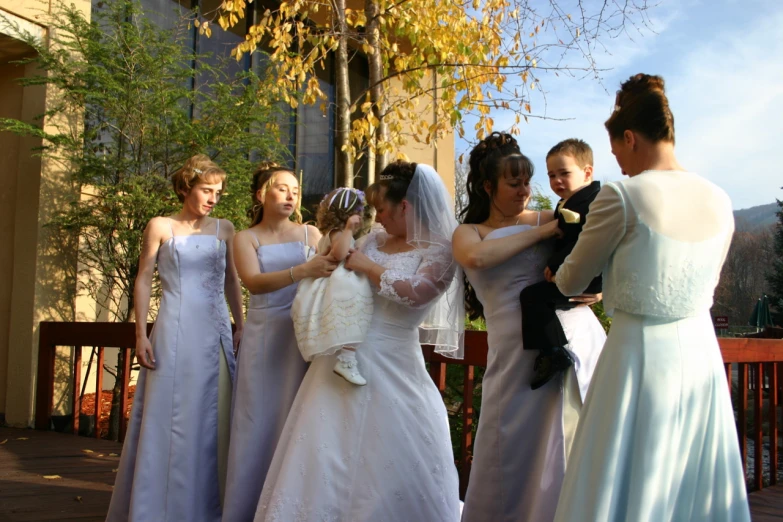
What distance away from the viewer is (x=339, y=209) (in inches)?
122

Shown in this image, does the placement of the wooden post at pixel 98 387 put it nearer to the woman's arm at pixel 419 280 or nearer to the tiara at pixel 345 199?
the tiara at pixel 345 199

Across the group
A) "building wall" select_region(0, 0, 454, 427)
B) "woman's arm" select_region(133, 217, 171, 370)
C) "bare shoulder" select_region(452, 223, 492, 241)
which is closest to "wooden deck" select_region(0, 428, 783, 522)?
"building wall" select_region(0, 0, 454, 427)

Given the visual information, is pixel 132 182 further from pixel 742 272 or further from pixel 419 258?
pixel 742 272

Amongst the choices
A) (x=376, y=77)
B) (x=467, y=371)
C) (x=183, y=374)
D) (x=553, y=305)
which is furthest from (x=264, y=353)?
(x=376, y=77)

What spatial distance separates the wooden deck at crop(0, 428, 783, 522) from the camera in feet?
12.8

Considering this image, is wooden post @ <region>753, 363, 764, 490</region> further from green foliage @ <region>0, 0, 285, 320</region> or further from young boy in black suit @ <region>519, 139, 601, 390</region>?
green foliage @ <region>0, 0, 285, 320</region>

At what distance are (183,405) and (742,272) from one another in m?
52.1

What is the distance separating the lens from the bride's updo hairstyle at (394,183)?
115 inches

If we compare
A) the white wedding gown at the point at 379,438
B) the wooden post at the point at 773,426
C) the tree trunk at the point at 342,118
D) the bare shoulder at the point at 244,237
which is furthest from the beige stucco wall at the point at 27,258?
the wooden post at the point at 773,426

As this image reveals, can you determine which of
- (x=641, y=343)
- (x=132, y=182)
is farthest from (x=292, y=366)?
(x=132, y=182)

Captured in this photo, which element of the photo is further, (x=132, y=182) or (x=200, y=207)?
(x=132, y=182)

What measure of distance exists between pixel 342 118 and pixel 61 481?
3035 millimetres

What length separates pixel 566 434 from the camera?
2.47 m

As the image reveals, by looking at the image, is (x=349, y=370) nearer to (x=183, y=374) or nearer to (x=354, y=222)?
(x=354, y=222)
